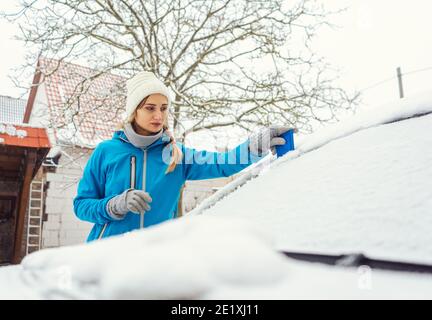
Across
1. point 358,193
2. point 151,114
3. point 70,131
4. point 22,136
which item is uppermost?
point 70,131

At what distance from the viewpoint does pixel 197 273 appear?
42 cm

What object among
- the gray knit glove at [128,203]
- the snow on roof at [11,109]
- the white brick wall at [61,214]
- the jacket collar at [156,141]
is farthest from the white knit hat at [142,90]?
the snow on roof at [11,109]

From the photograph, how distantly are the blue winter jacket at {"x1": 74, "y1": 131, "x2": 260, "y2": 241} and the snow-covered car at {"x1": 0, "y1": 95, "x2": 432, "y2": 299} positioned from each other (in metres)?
0.61

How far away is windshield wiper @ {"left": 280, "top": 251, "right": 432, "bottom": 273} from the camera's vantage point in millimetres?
649

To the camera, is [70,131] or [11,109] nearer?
[70,131]

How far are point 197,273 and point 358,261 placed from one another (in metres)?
0.42

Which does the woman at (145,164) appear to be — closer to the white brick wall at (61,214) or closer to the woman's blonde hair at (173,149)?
the woman's blonde hair at (173,149)

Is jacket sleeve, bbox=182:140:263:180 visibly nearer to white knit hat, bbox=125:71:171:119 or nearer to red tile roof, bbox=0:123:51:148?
white knit hat, bbox=125:71:171:119

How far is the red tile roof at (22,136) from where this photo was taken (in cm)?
453

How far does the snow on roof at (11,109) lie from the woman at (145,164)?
1765 cm

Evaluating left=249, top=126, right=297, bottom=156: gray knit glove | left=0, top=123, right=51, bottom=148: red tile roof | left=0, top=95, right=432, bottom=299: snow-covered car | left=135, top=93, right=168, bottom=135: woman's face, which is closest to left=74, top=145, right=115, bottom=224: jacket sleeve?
left=135, top=93, right=168, bottom=135: woman's face

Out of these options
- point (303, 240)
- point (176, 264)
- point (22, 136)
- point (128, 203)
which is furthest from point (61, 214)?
point (176, 264)

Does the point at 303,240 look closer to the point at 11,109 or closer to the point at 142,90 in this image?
the point at 142,90

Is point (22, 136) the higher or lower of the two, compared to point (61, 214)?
higher
